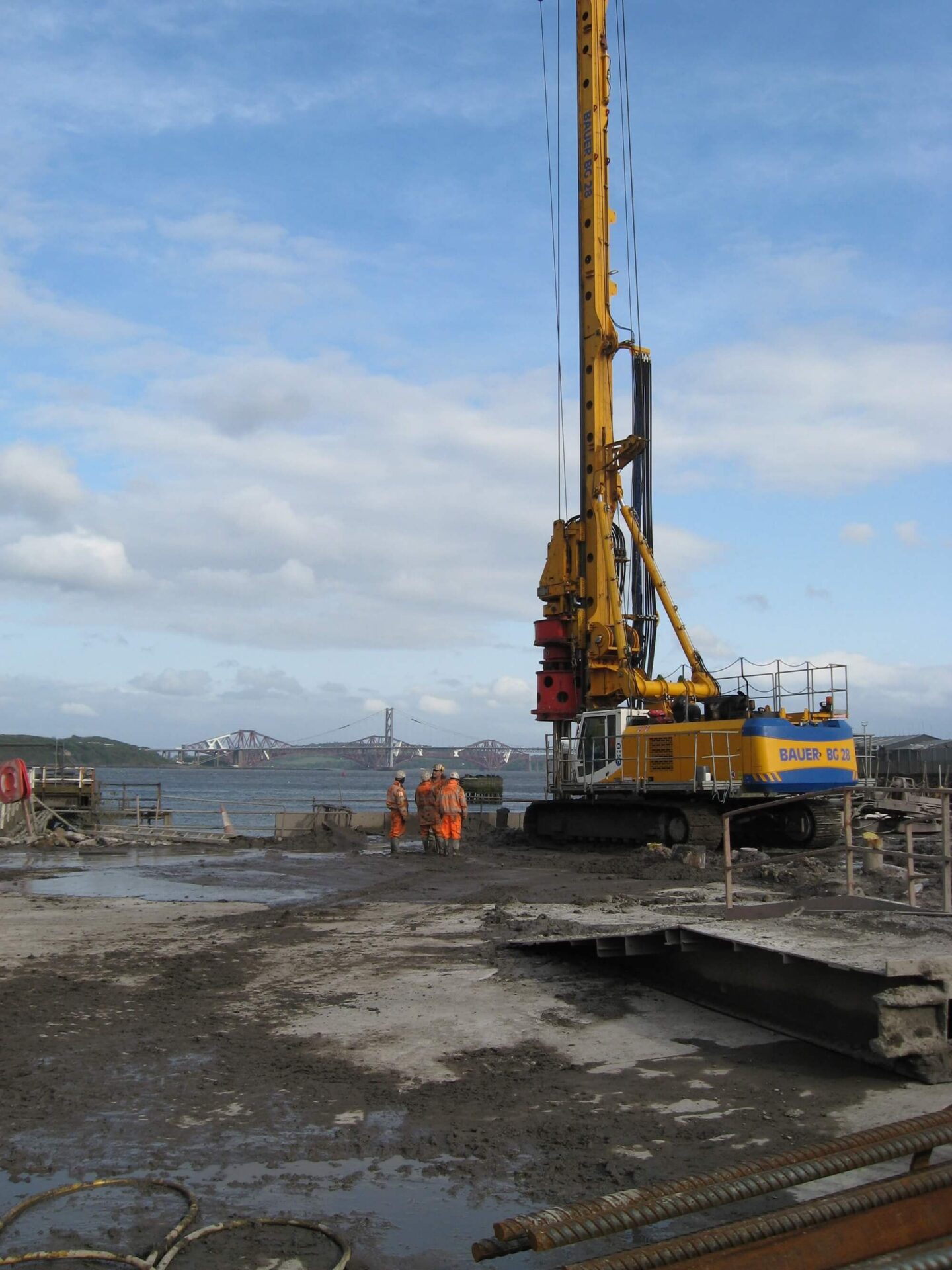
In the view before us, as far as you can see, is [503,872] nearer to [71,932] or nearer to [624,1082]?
[71,932]

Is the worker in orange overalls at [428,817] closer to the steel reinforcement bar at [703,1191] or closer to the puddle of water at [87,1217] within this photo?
the puddle of water at [87,1217]

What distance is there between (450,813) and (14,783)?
10455 mm

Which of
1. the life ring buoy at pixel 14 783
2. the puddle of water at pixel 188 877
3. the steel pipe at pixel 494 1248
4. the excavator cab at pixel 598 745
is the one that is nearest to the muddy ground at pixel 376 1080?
the steel pipe at pixel 494 1248

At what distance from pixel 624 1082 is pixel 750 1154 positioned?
4.69ft

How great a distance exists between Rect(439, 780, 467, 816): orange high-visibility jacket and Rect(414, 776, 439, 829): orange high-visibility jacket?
216 millimetres

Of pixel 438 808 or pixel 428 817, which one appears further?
pixel 428 817

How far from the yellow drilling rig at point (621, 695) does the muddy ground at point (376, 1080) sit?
6.91 m

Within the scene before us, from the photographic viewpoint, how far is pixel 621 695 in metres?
22.9

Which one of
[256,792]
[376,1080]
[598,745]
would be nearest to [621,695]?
[598,745]

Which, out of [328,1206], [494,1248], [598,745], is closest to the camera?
[494,1248]

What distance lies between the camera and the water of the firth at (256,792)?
3394cm

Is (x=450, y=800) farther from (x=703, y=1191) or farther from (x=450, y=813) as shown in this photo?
(x=703, y=1191)

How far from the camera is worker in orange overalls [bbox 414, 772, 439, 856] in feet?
70.3

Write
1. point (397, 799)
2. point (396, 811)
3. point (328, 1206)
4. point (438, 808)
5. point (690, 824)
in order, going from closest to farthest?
1. point (328, 1206)
2. point (690, 824)
3. point (438, 808)
4. point (397, 799)
5. point (396, 811)
